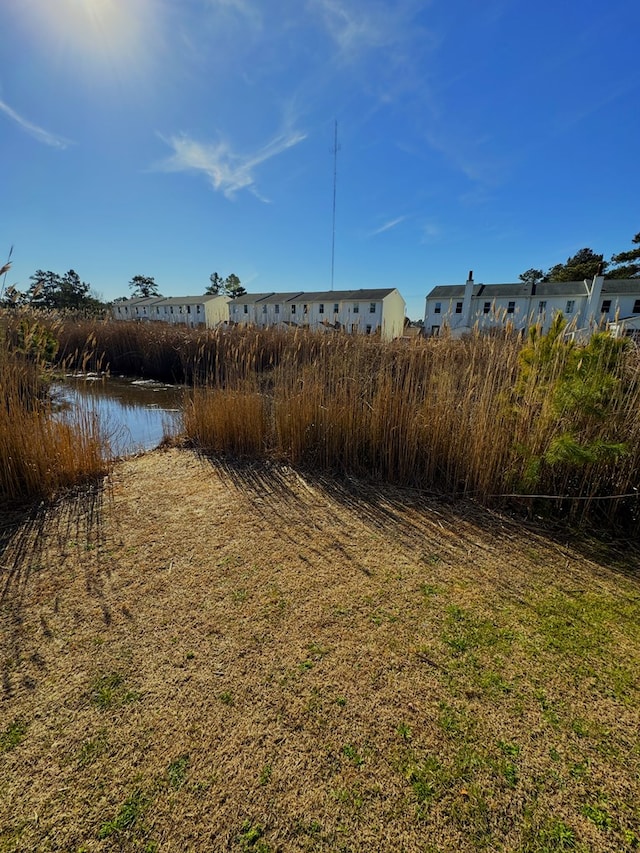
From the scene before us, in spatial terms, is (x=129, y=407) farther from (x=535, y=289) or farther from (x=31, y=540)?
(x=535, y=289)

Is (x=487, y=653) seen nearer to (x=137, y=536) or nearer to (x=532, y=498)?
(x=532, y=498)

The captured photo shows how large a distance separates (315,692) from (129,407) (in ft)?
25.3

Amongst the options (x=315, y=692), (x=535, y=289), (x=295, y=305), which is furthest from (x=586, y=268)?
(x=315, y=692)

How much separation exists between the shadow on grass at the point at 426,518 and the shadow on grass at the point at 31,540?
1078mm

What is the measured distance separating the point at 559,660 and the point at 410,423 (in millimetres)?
1832

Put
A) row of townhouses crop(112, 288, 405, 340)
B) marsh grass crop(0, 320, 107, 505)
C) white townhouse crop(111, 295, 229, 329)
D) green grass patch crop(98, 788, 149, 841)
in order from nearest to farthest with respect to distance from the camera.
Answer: green grass patch crop(98, 788, 149, 841) < marsh grass crop(0, 320, 107, 505) < row of townhouses crop(112, 288, 405, 340) < white townhouse crop(111, 295, 229, 329)

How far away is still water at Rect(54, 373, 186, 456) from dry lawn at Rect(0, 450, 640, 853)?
6.21ft

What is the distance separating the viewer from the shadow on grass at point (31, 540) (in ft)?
5.14

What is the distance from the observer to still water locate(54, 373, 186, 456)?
153 inches

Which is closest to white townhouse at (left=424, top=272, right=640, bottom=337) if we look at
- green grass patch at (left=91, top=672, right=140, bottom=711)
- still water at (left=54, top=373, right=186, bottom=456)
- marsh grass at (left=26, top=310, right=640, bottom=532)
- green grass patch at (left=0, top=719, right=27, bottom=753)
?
still water at (left=54, top=373, right=186, bottom=456)

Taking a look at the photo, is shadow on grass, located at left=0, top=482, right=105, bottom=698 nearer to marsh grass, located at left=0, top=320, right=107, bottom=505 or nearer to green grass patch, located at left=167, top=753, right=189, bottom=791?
marsh grass, located at left=0, top=320, right=107, bottom=505

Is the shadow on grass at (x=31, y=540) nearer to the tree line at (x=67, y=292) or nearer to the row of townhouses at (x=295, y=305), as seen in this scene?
the tree line at (x=67, y=292)

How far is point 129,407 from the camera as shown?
7684 millimetres

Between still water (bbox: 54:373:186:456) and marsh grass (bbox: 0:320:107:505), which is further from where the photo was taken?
still water (bbox: 54:373:186:456)
